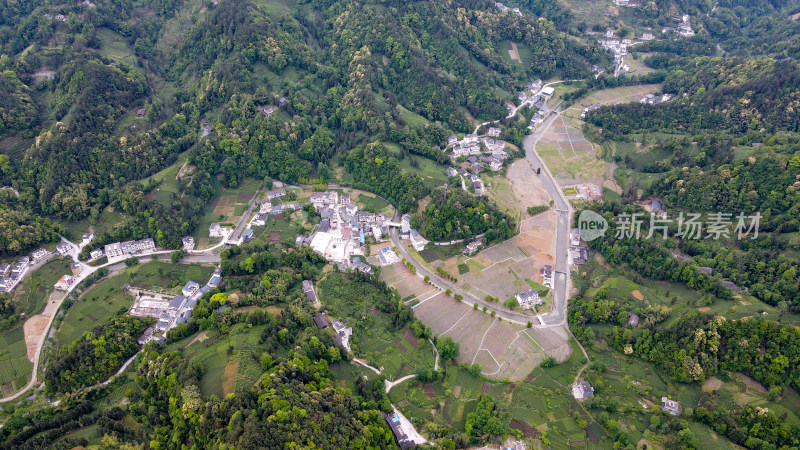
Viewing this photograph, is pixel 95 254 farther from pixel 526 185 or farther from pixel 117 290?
pixel 526 185

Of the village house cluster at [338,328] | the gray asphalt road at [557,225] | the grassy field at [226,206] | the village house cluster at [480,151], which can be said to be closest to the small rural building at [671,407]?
the gray asphalt road at [557,225]

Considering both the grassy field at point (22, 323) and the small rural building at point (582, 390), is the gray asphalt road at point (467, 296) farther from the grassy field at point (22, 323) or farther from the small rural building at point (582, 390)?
→ the grassy field at point (22, 323)

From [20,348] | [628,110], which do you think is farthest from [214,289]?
[628,110]

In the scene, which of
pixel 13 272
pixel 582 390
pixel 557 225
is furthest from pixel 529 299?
pixel 13 272

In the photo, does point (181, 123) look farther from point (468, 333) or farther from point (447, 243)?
point (468, 333)

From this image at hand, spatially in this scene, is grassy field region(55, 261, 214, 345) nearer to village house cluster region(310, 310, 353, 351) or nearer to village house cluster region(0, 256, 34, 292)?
village house cluster region(0, 256, 34, 292)
